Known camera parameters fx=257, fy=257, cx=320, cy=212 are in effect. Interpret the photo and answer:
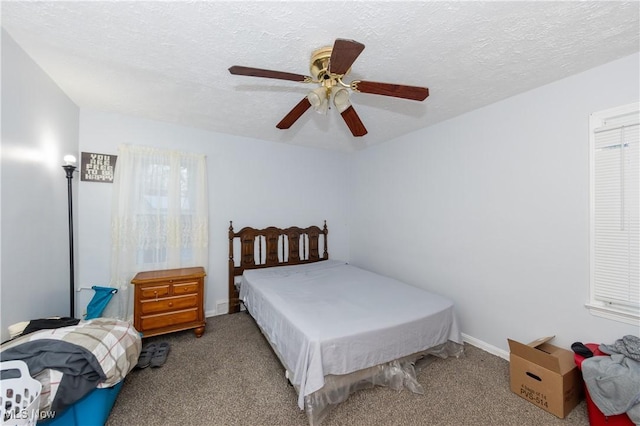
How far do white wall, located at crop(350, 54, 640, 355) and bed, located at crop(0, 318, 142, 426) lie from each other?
3051 mm

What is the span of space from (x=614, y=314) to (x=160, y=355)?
3.66 meters

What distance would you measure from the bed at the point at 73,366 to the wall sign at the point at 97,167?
5.81ft

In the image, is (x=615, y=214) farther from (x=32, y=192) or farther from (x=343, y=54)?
(x=32, y=192)

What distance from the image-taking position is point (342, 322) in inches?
76.2

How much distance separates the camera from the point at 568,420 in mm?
1681

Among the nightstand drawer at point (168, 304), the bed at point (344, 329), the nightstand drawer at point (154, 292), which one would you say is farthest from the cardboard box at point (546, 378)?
the nightstand drawer at point (154, 292)

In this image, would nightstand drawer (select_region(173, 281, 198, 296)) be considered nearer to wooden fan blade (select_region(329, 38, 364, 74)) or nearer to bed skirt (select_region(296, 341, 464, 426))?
bed skirt (select_region(296, 341, 464, 426))

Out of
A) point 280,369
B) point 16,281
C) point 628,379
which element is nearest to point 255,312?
point 280,369

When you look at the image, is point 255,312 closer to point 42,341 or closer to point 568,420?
point 42,341

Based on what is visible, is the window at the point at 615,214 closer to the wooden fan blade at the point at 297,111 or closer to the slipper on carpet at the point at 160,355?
the wooden fan blade at the point at 297,111

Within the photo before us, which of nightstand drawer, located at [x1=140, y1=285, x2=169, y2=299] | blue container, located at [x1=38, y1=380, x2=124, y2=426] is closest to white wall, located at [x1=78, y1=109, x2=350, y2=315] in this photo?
nightstand drawer, located at [x1=140, y1=285, x2=169, y2=299]

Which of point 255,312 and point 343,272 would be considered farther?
point 343,272

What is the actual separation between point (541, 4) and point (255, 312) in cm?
319

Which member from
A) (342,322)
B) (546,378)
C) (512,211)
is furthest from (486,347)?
(342,322)
